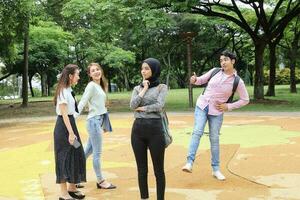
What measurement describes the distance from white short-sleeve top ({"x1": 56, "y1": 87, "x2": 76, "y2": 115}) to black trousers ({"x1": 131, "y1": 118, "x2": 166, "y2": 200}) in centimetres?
101

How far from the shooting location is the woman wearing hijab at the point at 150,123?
17.0 feet

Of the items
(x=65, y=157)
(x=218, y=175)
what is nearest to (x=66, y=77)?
(x=65, y=157)

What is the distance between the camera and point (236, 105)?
671cm

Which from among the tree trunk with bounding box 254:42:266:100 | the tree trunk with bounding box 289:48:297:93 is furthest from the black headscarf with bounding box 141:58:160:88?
the tree trunk with bounding box 289:48:297:93

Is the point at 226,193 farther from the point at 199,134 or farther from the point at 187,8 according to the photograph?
the point at 187,8

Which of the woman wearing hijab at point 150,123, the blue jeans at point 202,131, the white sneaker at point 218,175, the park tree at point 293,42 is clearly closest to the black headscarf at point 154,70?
the woman wearing hijab at point 150,123

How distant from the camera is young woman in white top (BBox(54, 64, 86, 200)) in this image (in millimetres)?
5773

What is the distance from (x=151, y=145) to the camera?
5.18 m

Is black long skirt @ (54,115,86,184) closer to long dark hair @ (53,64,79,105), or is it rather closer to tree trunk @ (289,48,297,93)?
long dark hair @ (53,64,79,105)

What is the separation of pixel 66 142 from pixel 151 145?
118 centimetres

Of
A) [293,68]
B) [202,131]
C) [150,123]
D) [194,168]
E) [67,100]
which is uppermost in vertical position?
[293,68]

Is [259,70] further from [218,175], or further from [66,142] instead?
[66,142]

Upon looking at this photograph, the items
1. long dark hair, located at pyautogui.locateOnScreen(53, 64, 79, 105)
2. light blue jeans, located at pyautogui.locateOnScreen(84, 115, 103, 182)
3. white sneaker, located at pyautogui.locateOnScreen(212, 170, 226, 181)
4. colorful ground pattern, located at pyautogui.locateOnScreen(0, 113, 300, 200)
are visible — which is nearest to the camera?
long dark hair, located at pyautogui.locateOnScreen(53, 64, 79, 105)

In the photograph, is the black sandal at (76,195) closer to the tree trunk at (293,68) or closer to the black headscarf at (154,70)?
the black headscarf at (154,70)
